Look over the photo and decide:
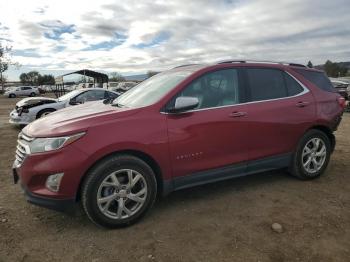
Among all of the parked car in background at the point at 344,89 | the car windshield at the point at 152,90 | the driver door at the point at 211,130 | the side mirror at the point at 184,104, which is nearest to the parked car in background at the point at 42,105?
the car windshield at the point at 152,90

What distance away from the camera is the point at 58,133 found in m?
3.38

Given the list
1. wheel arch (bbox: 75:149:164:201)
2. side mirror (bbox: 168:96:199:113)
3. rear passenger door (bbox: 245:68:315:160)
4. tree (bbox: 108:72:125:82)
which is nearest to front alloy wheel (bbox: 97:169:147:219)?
wheel arch (bbox: 75:149:164:201)

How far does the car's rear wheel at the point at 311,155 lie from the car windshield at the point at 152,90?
2.06 metres

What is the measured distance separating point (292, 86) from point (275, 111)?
584 mm

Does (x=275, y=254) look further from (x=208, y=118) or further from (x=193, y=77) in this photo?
(x=193, y=77)

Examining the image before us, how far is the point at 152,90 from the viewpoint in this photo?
4.34 metres

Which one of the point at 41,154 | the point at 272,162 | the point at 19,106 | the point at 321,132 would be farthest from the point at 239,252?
the point at 19,106

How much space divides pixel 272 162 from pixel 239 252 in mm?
1835

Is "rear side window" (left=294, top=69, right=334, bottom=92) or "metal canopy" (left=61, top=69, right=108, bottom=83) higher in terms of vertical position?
"metal canopy" (left=61, top=69, right=108, bottom=83)

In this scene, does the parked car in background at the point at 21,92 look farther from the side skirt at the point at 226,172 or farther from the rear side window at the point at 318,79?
the side skirt at the point at 226,172

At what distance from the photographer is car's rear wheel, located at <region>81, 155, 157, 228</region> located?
3418 mm

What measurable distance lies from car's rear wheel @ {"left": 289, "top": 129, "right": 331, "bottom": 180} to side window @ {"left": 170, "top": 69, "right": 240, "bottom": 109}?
4.51 ft

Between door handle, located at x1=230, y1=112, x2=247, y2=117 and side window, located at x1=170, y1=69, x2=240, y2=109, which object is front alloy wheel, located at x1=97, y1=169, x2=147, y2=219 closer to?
side window, located at x1=170, y1=69, x2=240, y2=109

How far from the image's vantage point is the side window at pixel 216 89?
4.06 metres
